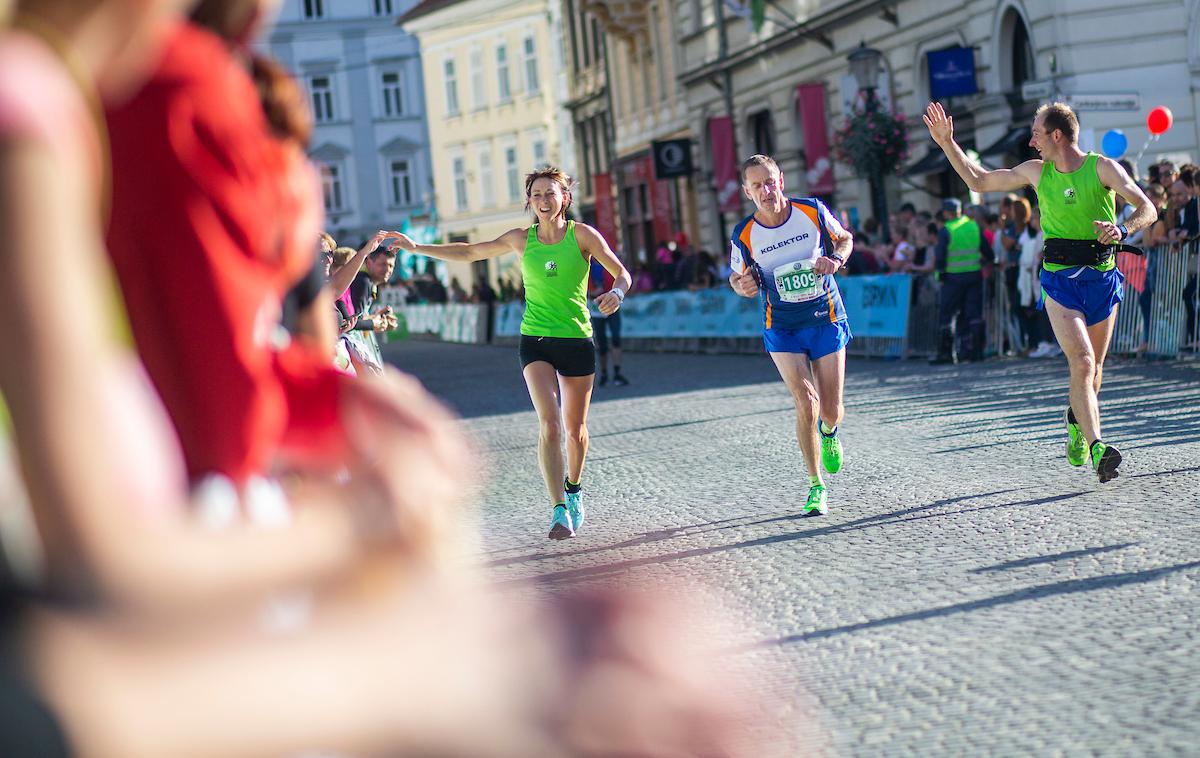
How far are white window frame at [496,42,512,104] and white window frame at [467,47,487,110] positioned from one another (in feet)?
4.52

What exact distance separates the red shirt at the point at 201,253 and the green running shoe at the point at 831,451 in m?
8.30

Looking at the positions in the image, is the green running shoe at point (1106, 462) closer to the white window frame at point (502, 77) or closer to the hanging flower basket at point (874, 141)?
the hanging flower basket at point (874, 141)

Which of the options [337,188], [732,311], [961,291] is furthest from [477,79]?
[961,291]

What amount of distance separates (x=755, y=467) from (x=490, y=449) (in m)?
3.91

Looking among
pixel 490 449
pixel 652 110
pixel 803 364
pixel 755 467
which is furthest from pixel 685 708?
pixel 652 110

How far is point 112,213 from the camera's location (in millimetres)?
1821

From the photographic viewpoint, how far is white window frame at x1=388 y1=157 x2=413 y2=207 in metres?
87.9

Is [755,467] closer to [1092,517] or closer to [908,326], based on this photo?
[1092,517]

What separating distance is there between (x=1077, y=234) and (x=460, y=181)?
2823 inches

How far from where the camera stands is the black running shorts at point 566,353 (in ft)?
31.6

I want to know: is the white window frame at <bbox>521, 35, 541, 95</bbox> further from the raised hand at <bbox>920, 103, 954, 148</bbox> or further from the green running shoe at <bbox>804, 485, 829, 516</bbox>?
the green running shoe at <bbox>804, 485, 829, 516</bbox>

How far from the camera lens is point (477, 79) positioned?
3068 inches

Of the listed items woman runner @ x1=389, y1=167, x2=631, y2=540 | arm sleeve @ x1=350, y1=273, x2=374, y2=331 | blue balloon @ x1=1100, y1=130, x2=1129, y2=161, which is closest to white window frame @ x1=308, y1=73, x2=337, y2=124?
blue balloon @ x1=1100, y1=130, x2=1129, y2=161

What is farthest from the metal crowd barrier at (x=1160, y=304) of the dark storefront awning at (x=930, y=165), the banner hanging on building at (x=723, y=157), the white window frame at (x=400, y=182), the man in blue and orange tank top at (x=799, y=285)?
the white window frame at (x=400, y=182)
